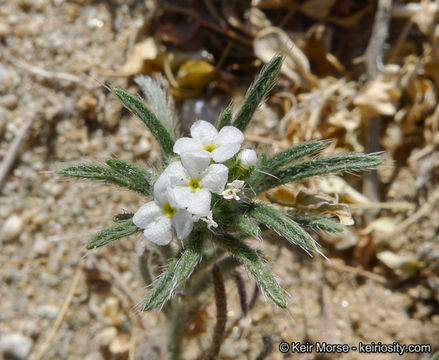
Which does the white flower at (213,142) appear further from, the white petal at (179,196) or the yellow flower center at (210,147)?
the white petal at (179,196)

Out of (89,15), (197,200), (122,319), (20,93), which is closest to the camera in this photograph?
(197,200)

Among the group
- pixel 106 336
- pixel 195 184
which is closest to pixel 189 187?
pixel 195 184

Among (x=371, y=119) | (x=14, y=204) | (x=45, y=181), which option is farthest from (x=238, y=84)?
(x=14, y=204)

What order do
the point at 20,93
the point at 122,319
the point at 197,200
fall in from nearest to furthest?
the point at 197,200, the point at 122,319, the point at 20,93

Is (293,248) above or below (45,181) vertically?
below

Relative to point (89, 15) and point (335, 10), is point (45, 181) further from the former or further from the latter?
point (335, 10)

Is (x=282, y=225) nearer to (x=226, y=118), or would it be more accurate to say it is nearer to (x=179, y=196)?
(x=179, y=196)
